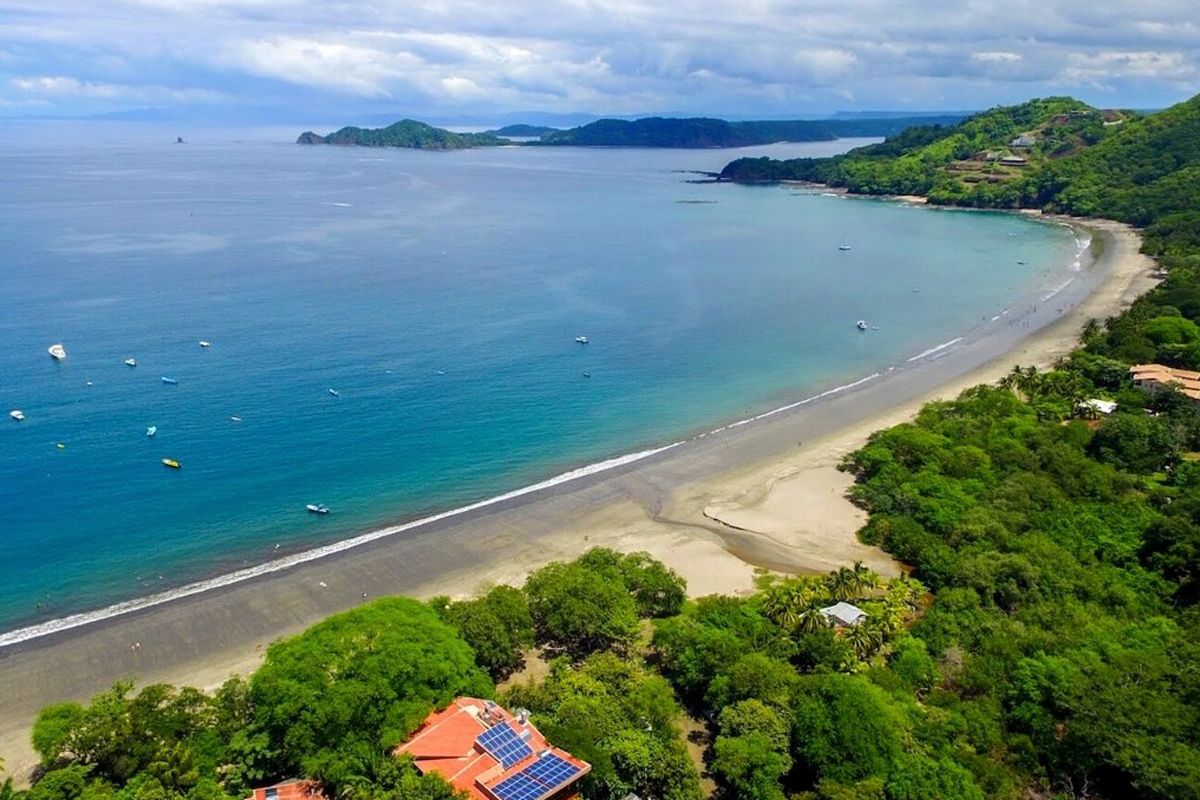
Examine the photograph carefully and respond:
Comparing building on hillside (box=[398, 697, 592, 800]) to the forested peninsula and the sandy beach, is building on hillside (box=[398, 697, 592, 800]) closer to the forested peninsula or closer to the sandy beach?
the forested peninsula

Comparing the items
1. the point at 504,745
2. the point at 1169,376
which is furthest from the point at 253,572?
the point at 1169,376

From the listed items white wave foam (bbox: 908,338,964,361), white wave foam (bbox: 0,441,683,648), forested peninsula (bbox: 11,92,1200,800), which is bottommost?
white wave foam (bbox: 0,441,683,648)

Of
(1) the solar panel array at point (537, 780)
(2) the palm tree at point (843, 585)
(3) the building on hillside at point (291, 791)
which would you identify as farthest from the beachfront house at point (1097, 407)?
(3) the building on hillside at point (291, 791)

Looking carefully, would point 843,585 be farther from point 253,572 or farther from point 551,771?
point 253,572

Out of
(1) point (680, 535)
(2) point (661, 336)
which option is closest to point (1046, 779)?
(1) point (680, 535)

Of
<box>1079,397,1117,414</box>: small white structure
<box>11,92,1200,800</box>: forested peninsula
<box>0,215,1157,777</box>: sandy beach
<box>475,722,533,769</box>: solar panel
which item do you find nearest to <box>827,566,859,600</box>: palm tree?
<box>11,92,1200,800</box>: forested peninsula

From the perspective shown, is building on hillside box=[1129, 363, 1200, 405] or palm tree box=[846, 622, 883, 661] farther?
building on hillside box=[1129, 363, 1200, 405]
